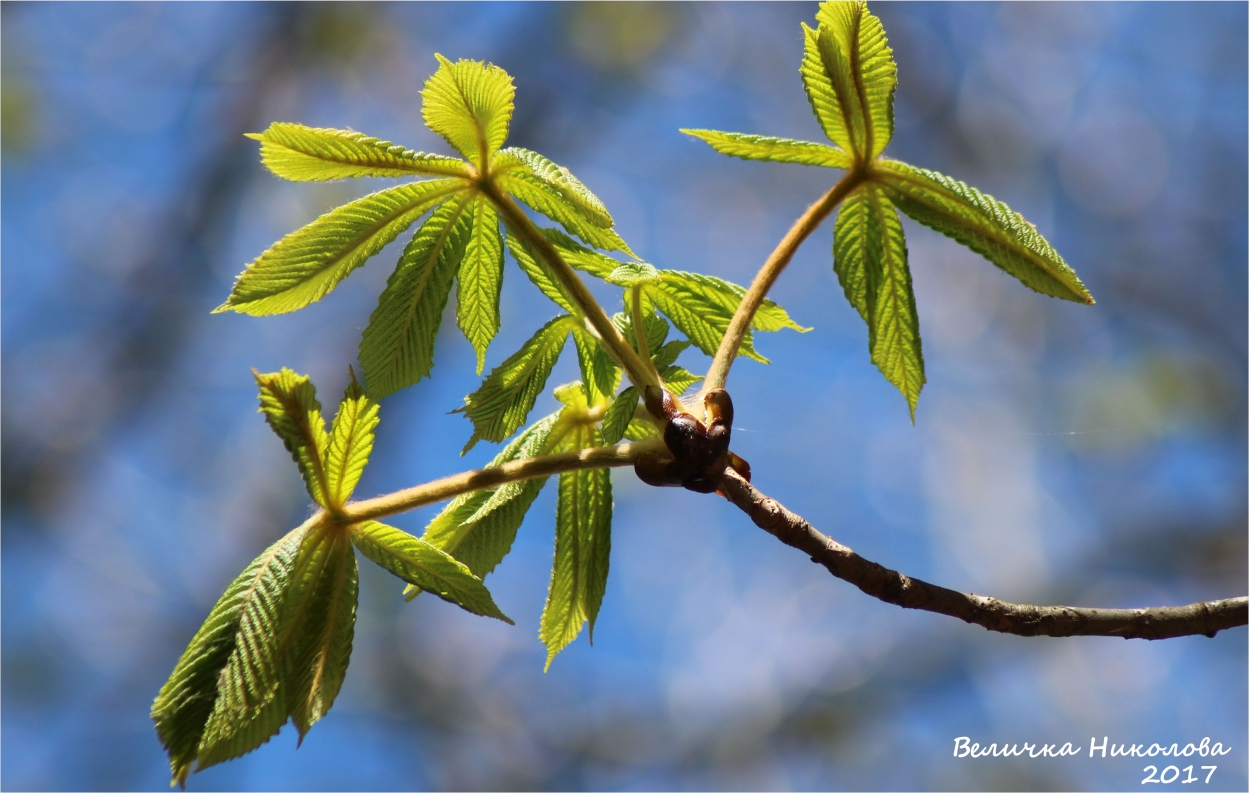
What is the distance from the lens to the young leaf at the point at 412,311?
2.90 ft

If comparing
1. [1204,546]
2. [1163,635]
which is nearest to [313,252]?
[1163,635]

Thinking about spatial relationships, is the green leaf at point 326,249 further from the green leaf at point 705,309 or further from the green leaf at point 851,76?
the green leaf at point 851,76

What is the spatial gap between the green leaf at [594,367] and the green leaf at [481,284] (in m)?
0.10

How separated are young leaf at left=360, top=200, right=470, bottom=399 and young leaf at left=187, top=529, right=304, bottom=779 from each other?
0.19 metres

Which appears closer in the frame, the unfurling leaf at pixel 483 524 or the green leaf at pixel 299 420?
the green leaf at pixel 299 420

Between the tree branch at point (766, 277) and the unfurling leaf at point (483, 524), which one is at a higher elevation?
the tree branch at point (766, 277)

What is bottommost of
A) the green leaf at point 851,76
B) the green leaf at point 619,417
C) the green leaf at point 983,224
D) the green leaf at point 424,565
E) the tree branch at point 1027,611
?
the green leaf at point 424,565

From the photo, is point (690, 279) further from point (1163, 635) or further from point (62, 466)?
point (62, 466)

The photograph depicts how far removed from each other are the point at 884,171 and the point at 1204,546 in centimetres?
446

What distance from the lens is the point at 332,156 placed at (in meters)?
0.84

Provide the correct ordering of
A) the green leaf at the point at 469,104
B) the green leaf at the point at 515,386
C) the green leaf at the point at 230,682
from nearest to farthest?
the green leaf at the point at 230,682 → the green leaf at the point at 469,104 → the green leaf at the point at 515,386

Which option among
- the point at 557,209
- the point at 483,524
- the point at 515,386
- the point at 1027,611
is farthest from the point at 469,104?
the point at 1027,611

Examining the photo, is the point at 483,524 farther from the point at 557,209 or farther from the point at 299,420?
the point at 557,209

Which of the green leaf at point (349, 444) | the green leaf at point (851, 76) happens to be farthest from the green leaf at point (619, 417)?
the green leaf at point (851, 76)
